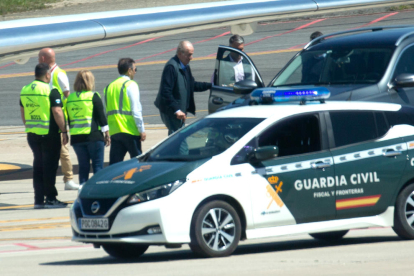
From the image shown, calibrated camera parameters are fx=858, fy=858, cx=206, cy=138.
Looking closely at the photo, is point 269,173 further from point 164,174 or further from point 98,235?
point 98,235

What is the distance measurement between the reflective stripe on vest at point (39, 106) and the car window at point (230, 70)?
2.92 metres

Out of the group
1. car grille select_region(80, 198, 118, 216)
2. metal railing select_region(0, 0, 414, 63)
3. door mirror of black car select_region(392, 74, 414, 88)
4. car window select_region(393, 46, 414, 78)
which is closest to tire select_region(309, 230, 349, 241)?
door mirror of black car select_region(392, 74, 414, 88)

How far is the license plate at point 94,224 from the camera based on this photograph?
8.24 m

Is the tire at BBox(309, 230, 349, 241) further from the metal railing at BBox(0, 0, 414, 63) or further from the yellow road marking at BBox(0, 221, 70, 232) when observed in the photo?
the metal railing at BBox(0, 0, 414, 63)

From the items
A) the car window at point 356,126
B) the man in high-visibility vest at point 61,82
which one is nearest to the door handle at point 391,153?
the car window at point 356,126

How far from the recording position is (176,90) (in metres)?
13.2

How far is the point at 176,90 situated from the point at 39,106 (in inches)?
82.3

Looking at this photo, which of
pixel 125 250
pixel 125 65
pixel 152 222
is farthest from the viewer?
pixel 125 65

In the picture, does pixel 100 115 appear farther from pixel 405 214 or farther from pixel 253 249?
pixel 405 214

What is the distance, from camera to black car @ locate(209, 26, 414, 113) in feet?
36.2

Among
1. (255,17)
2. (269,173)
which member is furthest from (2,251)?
(255,17)

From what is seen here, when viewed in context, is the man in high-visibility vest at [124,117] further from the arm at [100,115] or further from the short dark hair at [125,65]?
the arm at [100,115]

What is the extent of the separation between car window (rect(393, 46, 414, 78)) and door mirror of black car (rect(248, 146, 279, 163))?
3622mm

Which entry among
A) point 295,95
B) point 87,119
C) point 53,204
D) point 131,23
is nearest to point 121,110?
point 87,119
